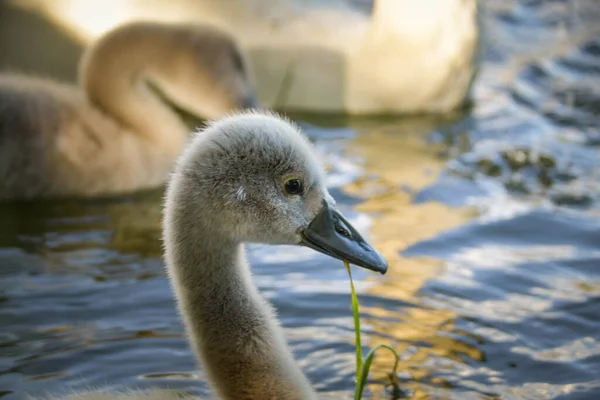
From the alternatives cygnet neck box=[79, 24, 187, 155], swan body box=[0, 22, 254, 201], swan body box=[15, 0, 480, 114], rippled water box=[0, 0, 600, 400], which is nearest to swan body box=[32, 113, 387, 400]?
rippled water box=[0, 0, 600, 400]

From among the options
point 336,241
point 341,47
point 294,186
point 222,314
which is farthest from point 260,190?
point 341,47

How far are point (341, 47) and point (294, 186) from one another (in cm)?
381

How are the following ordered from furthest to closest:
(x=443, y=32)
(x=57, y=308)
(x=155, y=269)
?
(x=443, y=32), (x=155, y=269), (x=57, y=308)

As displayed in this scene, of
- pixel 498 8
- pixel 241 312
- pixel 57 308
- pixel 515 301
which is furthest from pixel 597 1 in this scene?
pixel 241 312

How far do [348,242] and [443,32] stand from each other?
3733 mm

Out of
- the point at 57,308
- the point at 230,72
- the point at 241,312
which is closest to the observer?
the point at 241,312

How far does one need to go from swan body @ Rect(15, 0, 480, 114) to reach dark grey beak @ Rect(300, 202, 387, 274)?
3.65 meters

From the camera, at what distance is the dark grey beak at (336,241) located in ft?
11.4

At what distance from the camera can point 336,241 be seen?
11.4 feet

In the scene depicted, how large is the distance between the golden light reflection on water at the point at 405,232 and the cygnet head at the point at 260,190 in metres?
0.71

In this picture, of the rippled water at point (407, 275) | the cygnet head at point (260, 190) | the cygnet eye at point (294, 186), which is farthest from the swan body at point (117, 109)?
the cygnet eye at point (294, 186)

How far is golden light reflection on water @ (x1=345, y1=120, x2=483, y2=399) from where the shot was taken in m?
4.22

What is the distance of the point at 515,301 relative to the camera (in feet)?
15.5

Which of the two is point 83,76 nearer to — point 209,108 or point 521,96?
point 209,108
